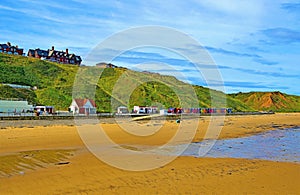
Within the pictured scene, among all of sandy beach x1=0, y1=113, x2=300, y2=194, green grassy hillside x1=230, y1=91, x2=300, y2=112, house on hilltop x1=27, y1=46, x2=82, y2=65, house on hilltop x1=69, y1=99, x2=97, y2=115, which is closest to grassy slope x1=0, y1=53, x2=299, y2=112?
house on hilltop x1=69, y1=99, x2=97, y2=115

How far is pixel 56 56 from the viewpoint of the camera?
112 meters

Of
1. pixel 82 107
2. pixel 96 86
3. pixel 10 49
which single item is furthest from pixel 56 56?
pixel 82 107

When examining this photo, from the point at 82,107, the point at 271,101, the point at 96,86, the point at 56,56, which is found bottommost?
the point at 82,107

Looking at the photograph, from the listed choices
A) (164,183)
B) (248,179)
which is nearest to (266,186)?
(248,179)

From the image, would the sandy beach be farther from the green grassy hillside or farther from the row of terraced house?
the green grassy hillside

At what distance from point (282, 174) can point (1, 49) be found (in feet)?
336

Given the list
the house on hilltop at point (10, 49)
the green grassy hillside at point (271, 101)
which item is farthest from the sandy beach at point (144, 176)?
the green grassy hillside at point (271, 101)

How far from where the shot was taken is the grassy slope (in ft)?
201

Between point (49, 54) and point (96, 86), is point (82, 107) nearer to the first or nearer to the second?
point (96, 86)

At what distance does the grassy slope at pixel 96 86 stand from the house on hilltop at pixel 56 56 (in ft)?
42.4

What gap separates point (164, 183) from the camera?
931cm

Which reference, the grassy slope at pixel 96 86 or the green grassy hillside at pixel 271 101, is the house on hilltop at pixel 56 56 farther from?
the green grassy hillside at pixel 271 101

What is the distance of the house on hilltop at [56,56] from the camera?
108144 millimetres

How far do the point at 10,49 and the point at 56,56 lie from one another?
15730 millimetres
